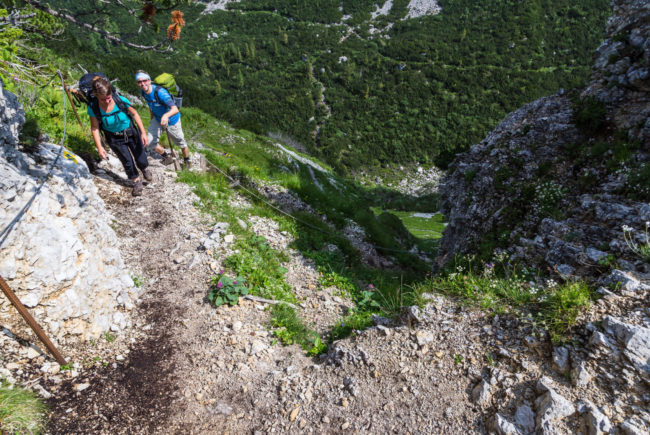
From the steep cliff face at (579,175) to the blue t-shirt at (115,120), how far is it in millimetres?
8979

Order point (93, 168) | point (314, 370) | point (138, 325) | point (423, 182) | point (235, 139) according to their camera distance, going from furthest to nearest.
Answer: point (423, 182) → point (235, 139) → point (93, 168) → point (138, 325) → point (314, 370)

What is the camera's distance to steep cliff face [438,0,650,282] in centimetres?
569

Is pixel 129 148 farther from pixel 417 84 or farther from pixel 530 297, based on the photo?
pixel 417 84

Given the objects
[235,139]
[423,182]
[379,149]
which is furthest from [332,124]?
[235,139]

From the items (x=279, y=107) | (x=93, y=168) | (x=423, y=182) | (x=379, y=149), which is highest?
(x=93, y=168)

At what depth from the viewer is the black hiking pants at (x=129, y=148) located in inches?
280

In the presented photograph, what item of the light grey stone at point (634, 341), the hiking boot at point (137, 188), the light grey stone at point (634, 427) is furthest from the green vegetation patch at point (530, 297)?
the hiking boot at point (137, 188)

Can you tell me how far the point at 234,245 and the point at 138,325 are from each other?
250cm

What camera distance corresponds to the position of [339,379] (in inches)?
173

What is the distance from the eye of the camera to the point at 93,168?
8.39 metres

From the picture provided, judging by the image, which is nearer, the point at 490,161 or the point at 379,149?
the point at 490,161

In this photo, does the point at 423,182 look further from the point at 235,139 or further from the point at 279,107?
the point at 235,139

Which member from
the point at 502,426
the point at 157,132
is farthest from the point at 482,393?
the point at 157,132

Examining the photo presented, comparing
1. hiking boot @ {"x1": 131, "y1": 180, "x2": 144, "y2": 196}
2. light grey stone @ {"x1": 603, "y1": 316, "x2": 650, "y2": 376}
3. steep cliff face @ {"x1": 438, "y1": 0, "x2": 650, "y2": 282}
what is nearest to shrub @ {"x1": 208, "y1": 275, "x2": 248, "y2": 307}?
hiking boot @ {"x1": 131, "y1": 180, "x2": 144, "y2": 196}
